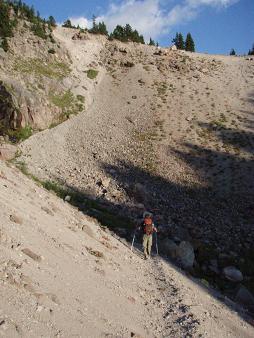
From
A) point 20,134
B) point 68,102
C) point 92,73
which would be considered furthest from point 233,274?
point 92,73

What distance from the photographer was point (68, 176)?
29.8 m

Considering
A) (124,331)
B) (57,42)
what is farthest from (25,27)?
(124,331)

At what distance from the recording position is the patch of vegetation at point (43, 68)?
4616 cm

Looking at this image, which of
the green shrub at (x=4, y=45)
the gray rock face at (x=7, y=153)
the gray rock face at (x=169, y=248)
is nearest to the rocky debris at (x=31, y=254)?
the gray rock face at (x=169, y=248)

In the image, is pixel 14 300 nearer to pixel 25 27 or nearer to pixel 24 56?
pixel 24 56

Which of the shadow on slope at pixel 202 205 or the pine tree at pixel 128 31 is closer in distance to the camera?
the shadow on slope at pixel 202 205

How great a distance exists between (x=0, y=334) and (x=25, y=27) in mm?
53880

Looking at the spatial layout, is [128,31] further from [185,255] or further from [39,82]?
[185,255]

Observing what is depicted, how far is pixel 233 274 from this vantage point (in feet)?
66.1

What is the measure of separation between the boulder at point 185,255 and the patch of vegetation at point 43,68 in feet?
103

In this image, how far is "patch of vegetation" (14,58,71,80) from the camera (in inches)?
1817

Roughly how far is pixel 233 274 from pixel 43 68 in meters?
36.6

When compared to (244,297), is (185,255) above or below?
above

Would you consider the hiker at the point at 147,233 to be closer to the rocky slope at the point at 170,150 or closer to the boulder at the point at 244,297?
the rocky slope at the point at 170,150
